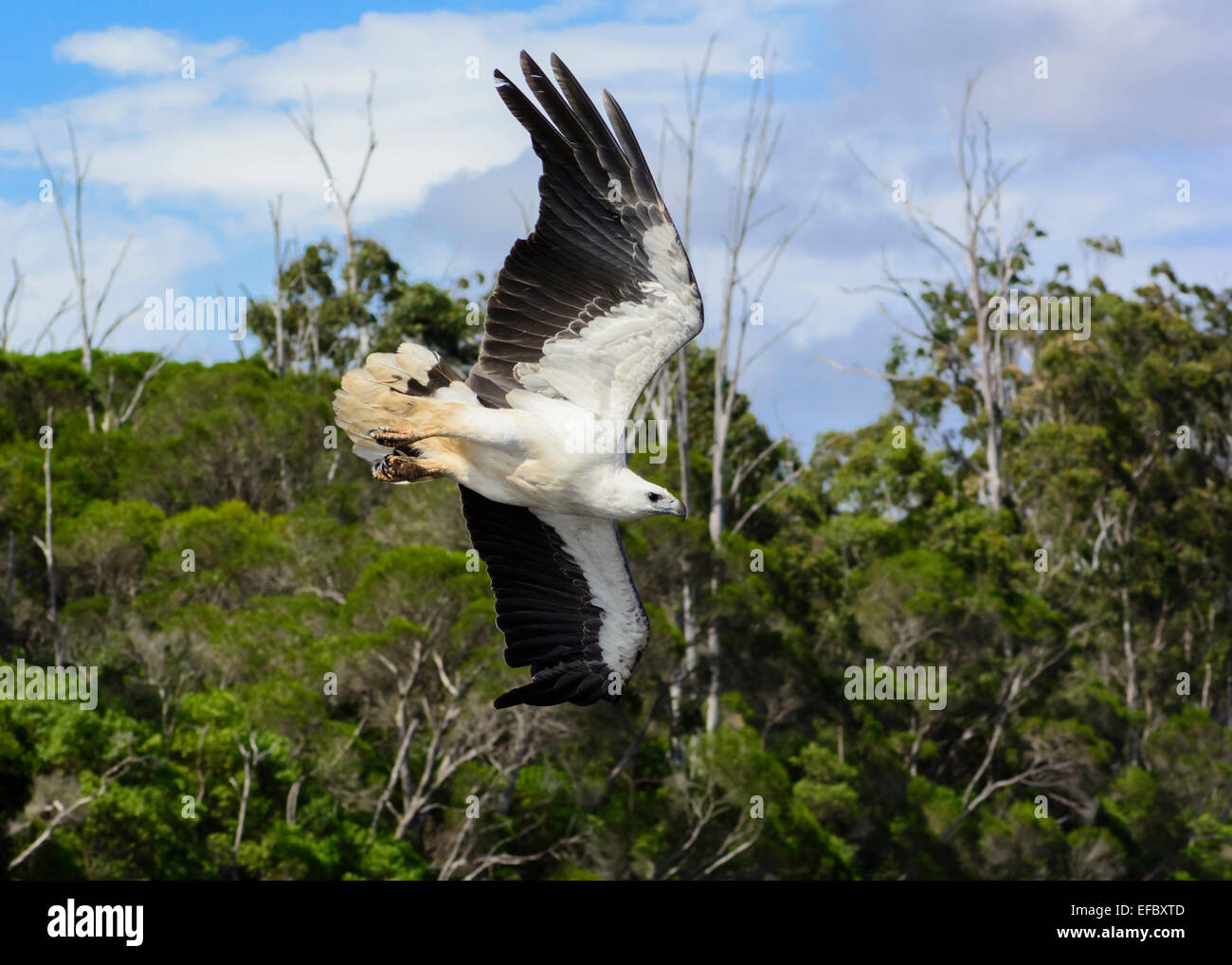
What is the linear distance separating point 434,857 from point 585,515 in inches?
708

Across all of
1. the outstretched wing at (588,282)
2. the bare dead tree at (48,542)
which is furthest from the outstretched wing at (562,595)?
the bare dead tree at (48,542)

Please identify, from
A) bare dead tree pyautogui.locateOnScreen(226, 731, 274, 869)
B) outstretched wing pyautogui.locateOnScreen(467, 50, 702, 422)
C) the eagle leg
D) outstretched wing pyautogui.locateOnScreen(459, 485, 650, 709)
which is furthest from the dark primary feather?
bare dead tree pyautogui.locateOnScreen(226, 731, 274, 869)

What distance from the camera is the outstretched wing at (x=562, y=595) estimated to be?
337 inches

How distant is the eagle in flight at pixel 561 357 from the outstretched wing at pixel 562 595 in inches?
15.1

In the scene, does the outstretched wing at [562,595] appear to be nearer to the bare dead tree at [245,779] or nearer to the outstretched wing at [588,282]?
the outstretched wing at [588,282]

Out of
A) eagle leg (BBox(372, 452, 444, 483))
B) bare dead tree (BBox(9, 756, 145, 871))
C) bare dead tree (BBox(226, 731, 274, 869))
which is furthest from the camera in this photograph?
bare dead tree (BBox(226, 731, 274, 869))

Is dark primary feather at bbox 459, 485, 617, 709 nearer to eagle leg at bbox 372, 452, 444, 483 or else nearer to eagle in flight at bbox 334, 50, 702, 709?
eagle in flight at bbox 334, 50, 702, 709

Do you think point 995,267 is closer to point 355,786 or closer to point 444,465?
point 355,786

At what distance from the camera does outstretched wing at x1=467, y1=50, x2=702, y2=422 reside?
7.40 m

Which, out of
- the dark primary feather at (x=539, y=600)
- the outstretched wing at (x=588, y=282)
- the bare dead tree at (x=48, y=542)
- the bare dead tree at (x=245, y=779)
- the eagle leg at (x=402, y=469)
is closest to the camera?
the outstretched wing at (x=588, y=282)

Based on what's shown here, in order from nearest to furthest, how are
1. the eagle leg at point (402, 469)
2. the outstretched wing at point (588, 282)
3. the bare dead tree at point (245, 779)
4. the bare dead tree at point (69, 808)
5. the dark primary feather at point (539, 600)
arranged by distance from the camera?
1. the outstretched wing at point (588, 282)
2. the eagle leg at point (402, 469)
3. the dark primary feather at point (539, 600)
4. the bare dead tree at point (69, 808)
5. the bare dead tree at point (245, 779)

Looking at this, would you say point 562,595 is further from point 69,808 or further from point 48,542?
point 48,542
